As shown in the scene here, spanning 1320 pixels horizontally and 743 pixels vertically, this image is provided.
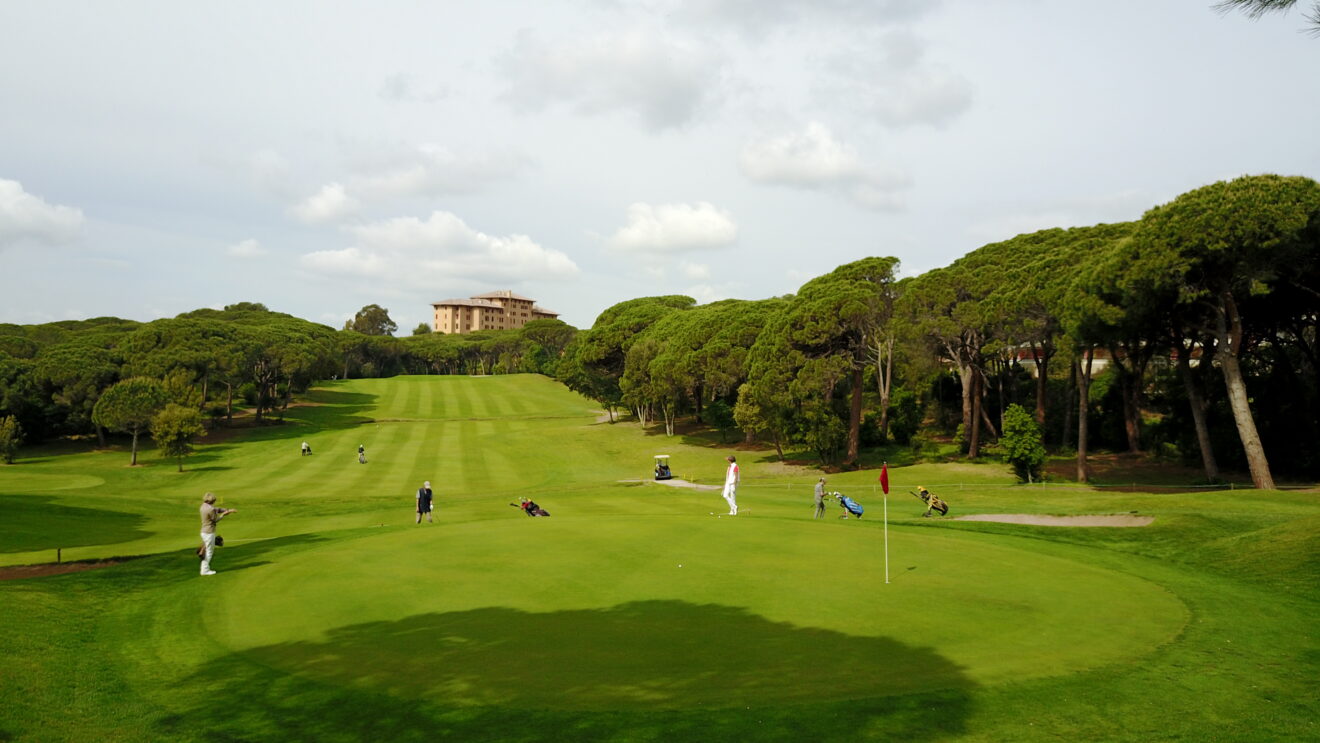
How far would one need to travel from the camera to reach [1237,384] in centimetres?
3022

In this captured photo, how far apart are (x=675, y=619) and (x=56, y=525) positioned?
24.3 m

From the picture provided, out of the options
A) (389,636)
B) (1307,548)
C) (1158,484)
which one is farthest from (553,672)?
(1158,484)

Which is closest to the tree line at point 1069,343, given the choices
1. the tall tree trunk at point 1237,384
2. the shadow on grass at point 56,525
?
the tall tree trunk at point 1237,384

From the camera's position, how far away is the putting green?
8523 millimetres

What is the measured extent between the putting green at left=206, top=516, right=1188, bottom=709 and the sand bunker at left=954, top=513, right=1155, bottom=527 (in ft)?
20.2

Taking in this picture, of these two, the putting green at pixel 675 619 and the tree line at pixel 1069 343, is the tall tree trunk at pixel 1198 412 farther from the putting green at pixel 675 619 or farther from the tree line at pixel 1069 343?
the putting green at pixel 675 619

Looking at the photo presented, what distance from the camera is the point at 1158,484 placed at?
3706 centimetres

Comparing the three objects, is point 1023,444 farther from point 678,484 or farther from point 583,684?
point 583,684

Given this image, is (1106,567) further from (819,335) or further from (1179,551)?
(819,335)

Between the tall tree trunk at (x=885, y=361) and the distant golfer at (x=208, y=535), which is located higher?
the tall tree trunk at (x=885, y=361)

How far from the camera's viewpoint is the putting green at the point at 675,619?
28.0 ft

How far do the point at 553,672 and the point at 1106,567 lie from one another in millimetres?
12669

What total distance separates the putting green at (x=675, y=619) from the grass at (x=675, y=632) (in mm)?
57

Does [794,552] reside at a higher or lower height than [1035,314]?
lower
